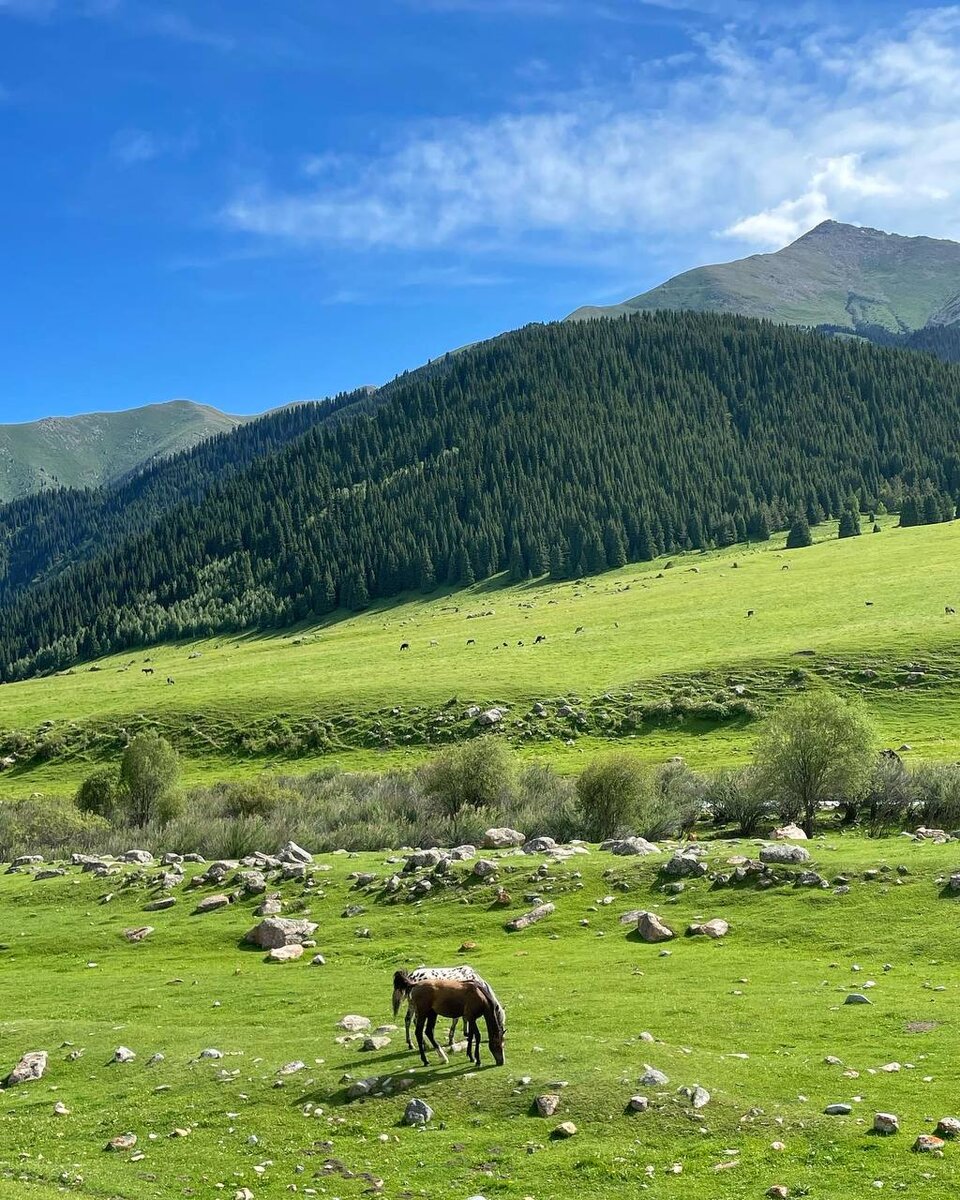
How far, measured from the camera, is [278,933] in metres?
25.4

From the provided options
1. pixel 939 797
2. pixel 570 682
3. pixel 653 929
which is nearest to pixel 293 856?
pixel 653 929

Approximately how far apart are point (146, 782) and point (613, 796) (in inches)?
1081

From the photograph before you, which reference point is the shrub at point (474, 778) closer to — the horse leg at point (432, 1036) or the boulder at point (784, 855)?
the boulder at point (784, 855)

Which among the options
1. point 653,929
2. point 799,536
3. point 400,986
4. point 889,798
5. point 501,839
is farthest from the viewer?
point 799,536

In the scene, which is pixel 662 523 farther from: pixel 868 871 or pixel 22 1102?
pixel 22 1102

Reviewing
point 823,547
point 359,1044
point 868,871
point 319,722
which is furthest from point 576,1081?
point 823,547

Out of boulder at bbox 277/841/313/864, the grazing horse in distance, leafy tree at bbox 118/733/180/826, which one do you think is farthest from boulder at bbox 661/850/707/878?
leafy tree at bbox 118/733/180/826

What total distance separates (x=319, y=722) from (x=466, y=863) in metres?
42.1

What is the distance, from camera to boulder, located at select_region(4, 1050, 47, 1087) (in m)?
16.4

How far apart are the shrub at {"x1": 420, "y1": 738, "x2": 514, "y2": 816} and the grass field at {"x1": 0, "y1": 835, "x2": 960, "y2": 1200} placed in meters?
15.8

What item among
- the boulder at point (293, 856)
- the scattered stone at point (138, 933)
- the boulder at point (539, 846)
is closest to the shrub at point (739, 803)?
the boulder at point (539, 846)

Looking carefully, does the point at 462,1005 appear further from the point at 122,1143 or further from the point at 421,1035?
the point at 122,1143

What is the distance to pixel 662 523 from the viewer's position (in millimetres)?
188125

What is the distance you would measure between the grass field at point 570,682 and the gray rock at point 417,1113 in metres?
42.0
